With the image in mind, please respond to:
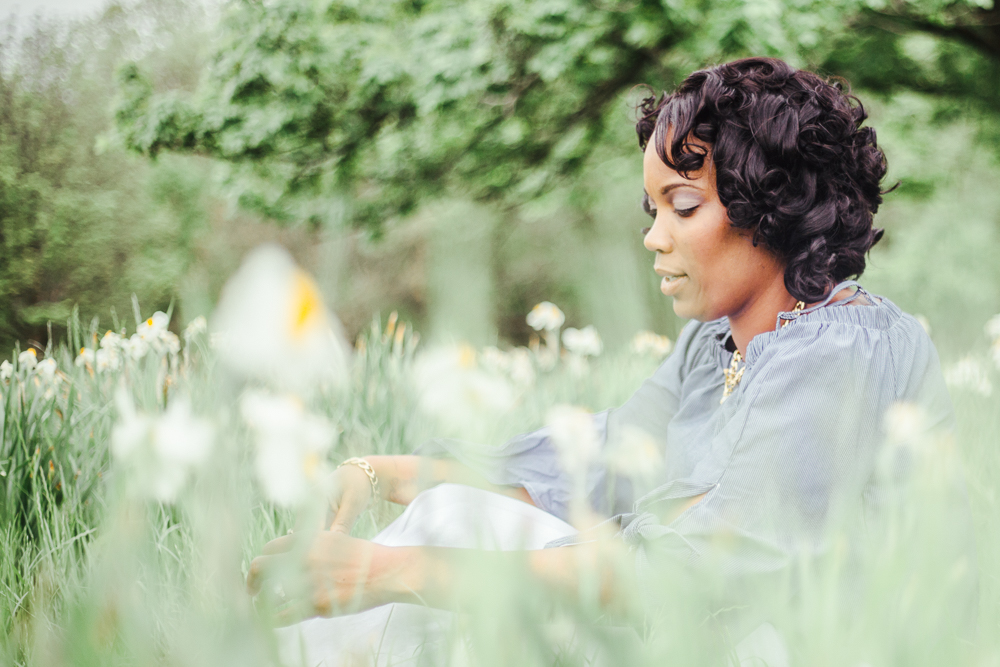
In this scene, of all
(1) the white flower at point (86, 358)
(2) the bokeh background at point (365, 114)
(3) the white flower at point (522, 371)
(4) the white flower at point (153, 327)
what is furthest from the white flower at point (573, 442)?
(3) the white flower at point (522, 371)

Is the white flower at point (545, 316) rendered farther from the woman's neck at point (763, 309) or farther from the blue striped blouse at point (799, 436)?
the blue striped blouse at point (799, 436)

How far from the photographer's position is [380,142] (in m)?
6.45

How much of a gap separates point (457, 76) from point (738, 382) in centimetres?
427

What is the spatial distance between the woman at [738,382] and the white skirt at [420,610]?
3 cm

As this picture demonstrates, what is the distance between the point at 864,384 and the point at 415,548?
31.6 inches

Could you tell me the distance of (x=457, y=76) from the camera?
5227 mm

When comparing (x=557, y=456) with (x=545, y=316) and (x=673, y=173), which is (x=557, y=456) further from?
(x=545, y=316)

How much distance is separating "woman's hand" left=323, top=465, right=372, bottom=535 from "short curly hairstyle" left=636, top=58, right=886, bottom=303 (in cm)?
100

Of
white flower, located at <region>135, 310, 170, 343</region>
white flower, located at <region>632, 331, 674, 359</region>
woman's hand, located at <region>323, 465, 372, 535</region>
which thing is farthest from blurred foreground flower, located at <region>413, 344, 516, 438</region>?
white flower, located at <region>632, 331, 674, 359</region>

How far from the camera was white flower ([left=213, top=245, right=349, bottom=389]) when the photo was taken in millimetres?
521

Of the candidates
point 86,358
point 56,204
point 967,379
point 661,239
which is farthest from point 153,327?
point 967,379

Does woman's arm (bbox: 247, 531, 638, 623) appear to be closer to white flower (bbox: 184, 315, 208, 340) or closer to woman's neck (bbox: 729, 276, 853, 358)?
woman's neck (bbox: 729, 276, 853, 358)

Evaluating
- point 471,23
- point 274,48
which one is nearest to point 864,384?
point 471,23

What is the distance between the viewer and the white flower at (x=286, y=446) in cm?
57
